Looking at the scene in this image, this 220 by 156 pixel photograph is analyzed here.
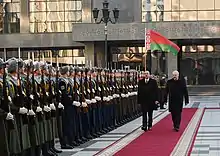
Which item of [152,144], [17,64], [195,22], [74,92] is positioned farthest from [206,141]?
[195,22]

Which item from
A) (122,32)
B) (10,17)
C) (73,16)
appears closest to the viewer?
(122,32)

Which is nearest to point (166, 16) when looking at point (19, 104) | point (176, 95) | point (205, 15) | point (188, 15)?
point (188, 15)

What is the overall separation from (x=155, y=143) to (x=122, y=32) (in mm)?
35335

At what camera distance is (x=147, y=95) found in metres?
18.3

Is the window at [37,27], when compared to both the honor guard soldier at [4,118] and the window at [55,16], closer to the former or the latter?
the window at [55,16]

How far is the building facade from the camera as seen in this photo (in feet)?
163

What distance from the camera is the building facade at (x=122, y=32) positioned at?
49.8 m

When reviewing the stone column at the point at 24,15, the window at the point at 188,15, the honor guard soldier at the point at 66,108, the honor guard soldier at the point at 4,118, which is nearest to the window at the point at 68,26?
the stone column at the point at 24,15

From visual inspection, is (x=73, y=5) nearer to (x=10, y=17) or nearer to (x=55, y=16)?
(x=55, y=16)

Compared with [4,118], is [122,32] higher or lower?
higher

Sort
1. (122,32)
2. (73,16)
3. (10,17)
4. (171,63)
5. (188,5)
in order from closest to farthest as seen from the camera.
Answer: (122,32), (171,63), (188,5), (73,16), (10,17)

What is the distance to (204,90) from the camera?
53438mm

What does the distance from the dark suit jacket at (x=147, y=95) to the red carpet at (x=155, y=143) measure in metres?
0.82

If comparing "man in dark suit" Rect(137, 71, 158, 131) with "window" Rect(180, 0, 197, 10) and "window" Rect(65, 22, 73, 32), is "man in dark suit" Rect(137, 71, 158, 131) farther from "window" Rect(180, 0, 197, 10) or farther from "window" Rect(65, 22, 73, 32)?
"window" Rect(65, 22, 73, 32)
